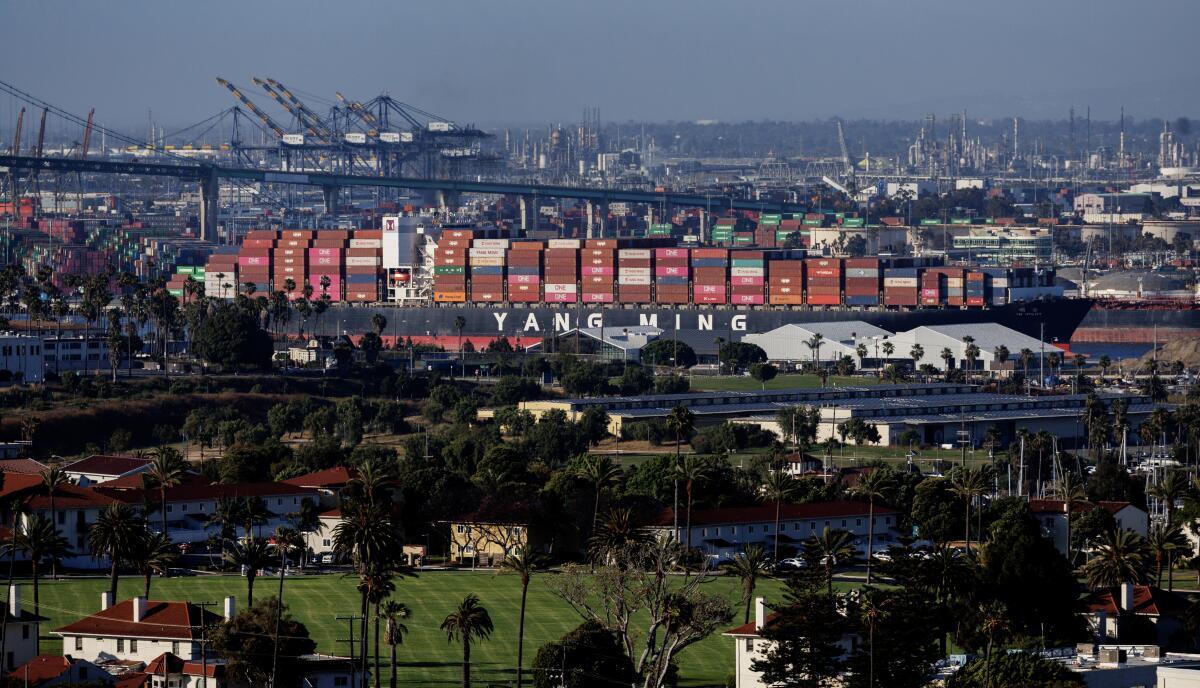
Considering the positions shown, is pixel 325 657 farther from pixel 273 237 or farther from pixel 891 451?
pixel 273 237

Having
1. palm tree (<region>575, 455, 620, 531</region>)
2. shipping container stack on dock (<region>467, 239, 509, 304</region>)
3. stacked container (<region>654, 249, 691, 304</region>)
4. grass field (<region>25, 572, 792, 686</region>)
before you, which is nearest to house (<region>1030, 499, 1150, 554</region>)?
grass field (<region>25, 572, 792, 686</region>)

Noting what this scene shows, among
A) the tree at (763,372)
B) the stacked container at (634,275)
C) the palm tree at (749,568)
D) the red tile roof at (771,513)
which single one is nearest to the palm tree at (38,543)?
the palm tree at (749,568)

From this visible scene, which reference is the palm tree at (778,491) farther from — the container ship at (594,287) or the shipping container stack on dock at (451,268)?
the shipping container stack on dock at (451,268)

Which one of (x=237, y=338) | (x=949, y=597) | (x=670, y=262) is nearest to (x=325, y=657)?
(x=949, y=597)

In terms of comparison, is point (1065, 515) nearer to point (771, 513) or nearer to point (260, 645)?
point (771, 513)

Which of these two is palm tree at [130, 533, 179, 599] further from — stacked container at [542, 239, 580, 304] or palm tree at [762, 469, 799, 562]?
stacked container at [542, 239, 580, 304]

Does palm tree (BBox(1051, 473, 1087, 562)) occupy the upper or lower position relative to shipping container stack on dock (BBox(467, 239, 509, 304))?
upper
